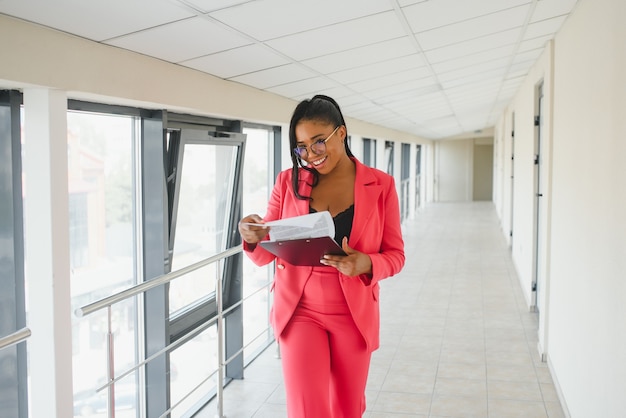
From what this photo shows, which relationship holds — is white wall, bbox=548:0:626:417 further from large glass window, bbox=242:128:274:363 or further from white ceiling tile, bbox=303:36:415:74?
large glass window, bbox=242:128:274:363

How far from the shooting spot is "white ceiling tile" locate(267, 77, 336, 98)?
10.7 feet

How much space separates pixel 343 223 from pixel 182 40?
2.60 feet

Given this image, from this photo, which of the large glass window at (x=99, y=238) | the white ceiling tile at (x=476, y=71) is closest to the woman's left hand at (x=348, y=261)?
the large glass window at (x=99, y=238)

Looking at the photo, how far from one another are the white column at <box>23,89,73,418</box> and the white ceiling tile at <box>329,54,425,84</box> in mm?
1682

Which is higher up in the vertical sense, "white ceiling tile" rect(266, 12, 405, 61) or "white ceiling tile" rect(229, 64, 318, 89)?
"white ceiling tile" rect(266, 12, 405, 61)

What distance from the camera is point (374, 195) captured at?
170cm

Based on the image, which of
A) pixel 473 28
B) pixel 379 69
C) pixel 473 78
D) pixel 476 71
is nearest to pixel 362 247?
pixel 473 28

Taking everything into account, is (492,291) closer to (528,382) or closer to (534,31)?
(528,382)

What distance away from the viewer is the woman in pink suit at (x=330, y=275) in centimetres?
163

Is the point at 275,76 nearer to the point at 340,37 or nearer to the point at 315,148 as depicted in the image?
the point at 340,37

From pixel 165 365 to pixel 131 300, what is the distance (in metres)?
0.33

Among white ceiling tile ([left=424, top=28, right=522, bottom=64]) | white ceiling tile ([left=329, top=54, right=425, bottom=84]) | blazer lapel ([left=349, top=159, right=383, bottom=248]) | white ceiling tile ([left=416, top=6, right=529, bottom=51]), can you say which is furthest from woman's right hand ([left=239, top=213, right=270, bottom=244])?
white ceiling tile ([left=424, top=28, right=522, bottom=64])

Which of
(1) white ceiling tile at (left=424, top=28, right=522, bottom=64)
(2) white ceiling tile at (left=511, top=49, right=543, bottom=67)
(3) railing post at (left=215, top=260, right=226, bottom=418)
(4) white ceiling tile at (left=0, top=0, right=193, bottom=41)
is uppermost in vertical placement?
(2) white ceiling tile at (left=511, top=49, right=543, bottom=67)

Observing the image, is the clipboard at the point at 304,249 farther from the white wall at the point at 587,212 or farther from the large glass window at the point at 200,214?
the large glass window at the point at 200,214
